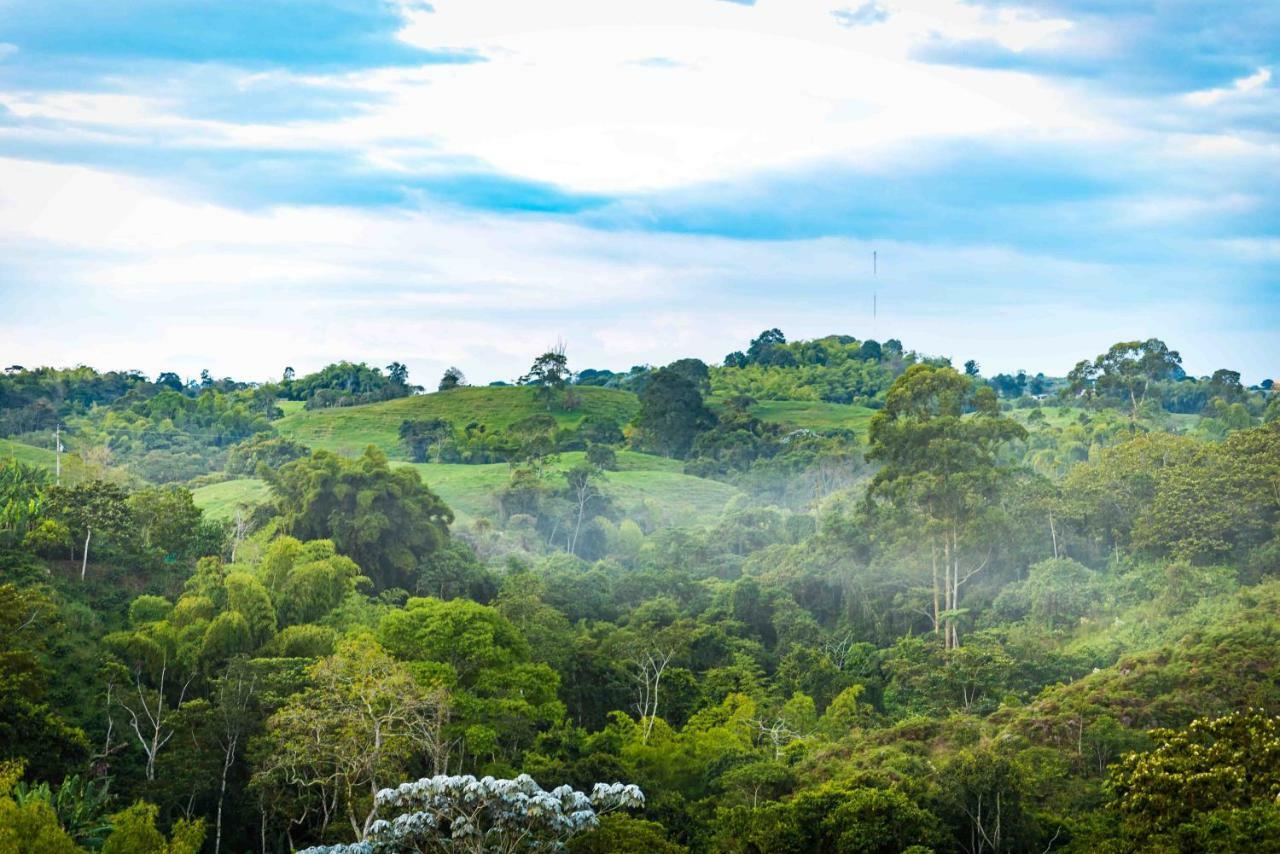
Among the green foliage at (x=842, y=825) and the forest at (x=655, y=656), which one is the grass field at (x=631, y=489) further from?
the green foliage at (x=842, y=825)

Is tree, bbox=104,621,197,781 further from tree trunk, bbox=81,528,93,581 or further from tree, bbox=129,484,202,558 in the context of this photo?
tree, bbox=129,484,202,558

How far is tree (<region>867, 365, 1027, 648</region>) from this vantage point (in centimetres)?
4862

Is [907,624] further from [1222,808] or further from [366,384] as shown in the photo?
[366,384]

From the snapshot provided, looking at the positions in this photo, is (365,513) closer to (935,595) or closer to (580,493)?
(580,493)

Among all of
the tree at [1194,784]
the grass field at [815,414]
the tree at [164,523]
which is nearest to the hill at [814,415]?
the grass field at [815,414]

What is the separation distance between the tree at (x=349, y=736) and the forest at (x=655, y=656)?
0.12 m

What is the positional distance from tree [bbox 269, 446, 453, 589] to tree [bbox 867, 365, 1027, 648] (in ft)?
56.0

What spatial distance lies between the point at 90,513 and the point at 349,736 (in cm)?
1879

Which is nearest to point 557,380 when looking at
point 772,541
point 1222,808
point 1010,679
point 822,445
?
point 822,445

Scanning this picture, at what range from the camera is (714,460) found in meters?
86.4

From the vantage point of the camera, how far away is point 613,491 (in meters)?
72.9

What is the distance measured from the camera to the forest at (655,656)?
26.4 metres

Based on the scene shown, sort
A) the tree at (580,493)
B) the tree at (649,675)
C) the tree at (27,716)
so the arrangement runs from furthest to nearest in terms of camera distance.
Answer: the tree at (580,493)
the tree at (649,675)
the tree at (27,716)

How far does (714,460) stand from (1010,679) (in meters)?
47.1
